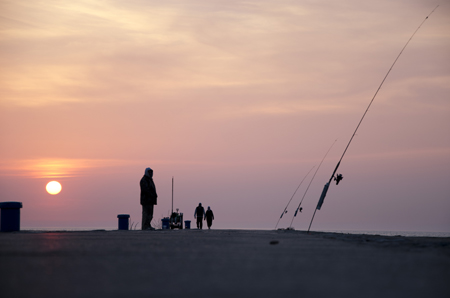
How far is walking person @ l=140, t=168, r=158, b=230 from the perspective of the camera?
25.6 meters

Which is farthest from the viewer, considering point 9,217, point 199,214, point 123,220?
point 199,214

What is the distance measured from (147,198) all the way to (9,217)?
551cm

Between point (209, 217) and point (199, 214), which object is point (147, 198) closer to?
point (199, 214)

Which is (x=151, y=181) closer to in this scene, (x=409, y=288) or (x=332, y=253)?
(x=332, y=253)

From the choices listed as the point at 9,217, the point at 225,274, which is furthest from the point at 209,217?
the point at 225,274

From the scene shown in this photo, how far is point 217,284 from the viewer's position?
5543mm

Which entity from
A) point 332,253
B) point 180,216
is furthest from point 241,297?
point 180,216

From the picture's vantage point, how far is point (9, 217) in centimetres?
2228

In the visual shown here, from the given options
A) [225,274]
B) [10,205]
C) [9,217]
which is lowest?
[225,274]

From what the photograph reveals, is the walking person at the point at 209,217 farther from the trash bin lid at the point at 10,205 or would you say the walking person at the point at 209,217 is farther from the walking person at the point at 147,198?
the trash bin lid at the point at 10,205

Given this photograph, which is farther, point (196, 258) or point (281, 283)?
point (196, 258)

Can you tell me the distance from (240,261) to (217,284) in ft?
7.40

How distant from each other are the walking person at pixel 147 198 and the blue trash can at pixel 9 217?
5016mm

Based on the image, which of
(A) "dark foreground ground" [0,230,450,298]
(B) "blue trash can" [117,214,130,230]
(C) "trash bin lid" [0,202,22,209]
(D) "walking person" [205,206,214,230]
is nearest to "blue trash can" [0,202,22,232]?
(C) "trash bin lid" [0,202,22,209]
